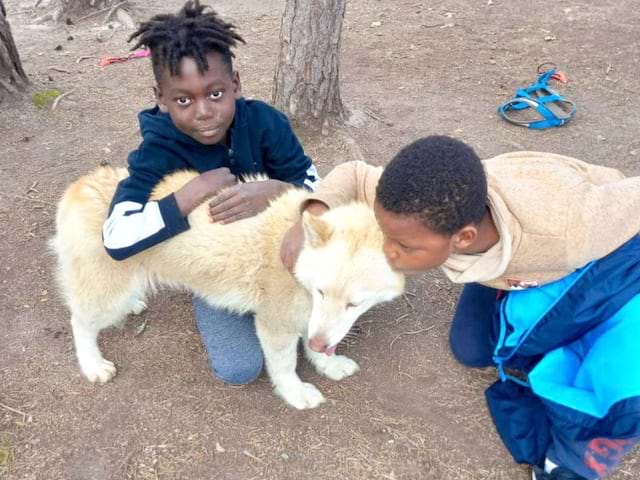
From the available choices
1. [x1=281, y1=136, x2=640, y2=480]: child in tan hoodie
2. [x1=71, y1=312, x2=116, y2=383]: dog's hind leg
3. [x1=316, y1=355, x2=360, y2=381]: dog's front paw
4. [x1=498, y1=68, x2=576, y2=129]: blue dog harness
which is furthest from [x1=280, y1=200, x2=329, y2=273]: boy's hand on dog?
[x1=498, y1=68, x2=576, y2=129]: blue dog harness

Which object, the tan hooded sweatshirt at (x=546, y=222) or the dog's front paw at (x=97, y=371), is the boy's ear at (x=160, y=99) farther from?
the tan hooded sweatshirt at (x=546, y=222)

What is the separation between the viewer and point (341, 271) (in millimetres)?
2305

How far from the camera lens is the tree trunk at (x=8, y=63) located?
17.1 ft

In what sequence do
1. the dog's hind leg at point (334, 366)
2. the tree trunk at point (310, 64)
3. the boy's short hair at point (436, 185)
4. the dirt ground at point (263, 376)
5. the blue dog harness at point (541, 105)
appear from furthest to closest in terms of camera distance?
the blue dog harness at point (541, 105) < the tree trunk at point (310, 64) < the dog's hind leg at point (334, 366) < the dirt ground at point (263, 376) < the boy's short hair at point (436, 185)

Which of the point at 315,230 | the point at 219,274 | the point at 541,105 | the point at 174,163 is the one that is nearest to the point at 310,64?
the point at 174,163

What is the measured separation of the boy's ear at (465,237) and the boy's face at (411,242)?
1 centimetres

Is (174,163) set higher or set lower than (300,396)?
higher

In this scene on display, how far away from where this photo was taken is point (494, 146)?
514 cm

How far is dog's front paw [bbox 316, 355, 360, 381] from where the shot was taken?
3166mm

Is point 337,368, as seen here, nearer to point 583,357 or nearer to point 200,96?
point 583,357

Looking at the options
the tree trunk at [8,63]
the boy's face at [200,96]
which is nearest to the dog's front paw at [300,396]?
the boy's face at [200,96]

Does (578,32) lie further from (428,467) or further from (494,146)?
(428,467)

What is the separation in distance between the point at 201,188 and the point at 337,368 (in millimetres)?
1320

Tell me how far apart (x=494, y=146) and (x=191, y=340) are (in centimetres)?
341
